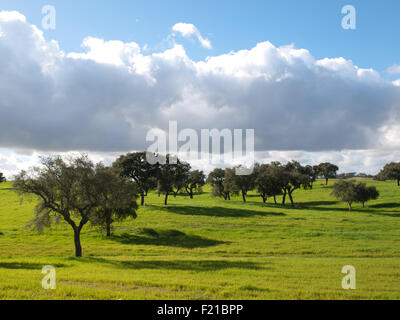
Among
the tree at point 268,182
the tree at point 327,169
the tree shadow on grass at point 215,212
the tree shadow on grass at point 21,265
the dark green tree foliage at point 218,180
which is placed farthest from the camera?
the tree at point 327,169

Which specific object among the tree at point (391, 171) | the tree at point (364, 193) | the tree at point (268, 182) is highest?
the tree at point (391, 171)

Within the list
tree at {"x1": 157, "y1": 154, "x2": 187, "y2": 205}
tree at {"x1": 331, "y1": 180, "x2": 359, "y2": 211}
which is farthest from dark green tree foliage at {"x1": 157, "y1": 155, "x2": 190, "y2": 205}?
tree at {"x1": 331, "y1": 180, "x2": 359, "y2": 211}

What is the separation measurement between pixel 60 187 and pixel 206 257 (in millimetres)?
16192

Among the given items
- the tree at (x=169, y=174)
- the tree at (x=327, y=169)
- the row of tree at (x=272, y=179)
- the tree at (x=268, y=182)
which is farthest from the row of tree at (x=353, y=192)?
the tree at (x=327, y=169)

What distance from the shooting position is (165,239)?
44.8 metres

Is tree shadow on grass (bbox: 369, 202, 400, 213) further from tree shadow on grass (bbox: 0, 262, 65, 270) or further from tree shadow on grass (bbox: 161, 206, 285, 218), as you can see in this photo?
tree shadow on grass (bbox: 0, 262, 65, 270)

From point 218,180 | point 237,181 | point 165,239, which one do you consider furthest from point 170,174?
point 165,239

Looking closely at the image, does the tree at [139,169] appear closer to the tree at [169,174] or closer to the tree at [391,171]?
the tree at [169,174]

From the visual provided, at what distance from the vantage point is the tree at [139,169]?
75.1 metres

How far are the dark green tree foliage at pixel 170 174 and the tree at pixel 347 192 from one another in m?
44.2

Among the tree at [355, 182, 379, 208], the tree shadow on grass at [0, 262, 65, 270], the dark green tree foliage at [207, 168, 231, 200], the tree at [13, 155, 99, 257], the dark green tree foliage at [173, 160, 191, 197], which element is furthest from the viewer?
the dark green tree foliage at [207, 168, 231, 200]

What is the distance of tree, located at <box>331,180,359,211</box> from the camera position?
86938 mm

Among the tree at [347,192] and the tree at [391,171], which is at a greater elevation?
the tree at [391,171]
